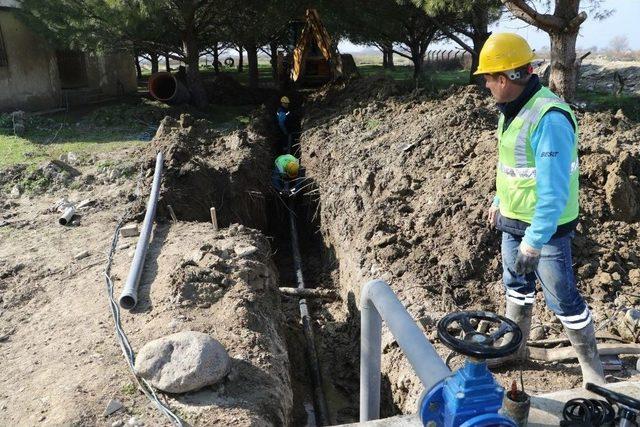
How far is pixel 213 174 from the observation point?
816 cm

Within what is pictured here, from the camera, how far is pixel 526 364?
420cm

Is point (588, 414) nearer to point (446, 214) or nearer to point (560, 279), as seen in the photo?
point (560, 279)

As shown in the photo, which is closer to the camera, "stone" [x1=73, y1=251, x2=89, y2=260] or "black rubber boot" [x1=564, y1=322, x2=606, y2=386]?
"black rubber boot" [x1=564, y1=322, x2=606, y2=386]

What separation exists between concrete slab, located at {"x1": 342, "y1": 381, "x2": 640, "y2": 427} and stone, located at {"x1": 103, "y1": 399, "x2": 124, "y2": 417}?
1596 millimetres

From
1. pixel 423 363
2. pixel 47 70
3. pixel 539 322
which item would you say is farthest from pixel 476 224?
pixel 47 70

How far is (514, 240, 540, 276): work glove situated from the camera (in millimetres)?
3100

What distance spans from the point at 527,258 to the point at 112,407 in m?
2.79

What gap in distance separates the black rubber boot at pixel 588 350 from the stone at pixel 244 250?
3238mm

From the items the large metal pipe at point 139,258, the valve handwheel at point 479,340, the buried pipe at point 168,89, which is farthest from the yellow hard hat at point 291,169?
the buried pipe at point 168,89

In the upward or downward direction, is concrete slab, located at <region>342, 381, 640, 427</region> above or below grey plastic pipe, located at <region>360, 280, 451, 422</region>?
below

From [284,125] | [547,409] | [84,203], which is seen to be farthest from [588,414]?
[284,125]

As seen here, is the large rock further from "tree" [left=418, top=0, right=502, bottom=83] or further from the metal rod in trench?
"tree" [left=418, top=0, right=502, bottom=83]

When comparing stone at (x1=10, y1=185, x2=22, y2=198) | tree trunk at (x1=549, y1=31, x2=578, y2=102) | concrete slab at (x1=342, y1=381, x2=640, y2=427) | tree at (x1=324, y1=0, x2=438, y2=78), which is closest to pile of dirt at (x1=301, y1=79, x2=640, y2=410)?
concrete slab at (x1=342, y1=381, x2=640, y2=427)

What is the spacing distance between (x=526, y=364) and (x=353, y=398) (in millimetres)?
1874
